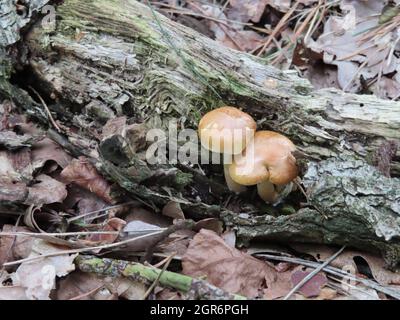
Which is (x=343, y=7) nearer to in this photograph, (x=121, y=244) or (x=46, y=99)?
(x=46, y=99)

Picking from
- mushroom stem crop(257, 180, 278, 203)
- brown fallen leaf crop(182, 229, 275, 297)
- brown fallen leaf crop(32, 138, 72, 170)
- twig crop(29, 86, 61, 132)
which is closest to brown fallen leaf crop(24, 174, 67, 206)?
brown fallen leaf crop(32, 138, 72, 170)

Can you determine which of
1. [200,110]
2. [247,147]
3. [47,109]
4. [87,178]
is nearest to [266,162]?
[247,147]

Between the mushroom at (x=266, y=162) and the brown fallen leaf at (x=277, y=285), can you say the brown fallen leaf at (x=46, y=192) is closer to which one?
the mushroom at (x=266, y=162)

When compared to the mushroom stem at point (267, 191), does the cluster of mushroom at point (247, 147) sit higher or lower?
higher

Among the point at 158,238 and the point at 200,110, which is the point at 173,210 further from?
the point at 200,110

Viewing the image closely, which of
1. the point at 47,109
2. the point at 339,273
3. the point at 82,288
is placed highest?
the point at 47,109

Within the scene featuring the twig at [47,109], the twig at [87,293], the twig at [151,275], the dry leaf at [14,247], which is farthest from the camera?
the twig at [47,109]

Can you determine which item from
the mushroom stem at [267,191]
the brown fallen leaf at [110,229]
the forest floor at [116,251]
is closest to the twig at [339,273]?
the forest floor at [116,251]
